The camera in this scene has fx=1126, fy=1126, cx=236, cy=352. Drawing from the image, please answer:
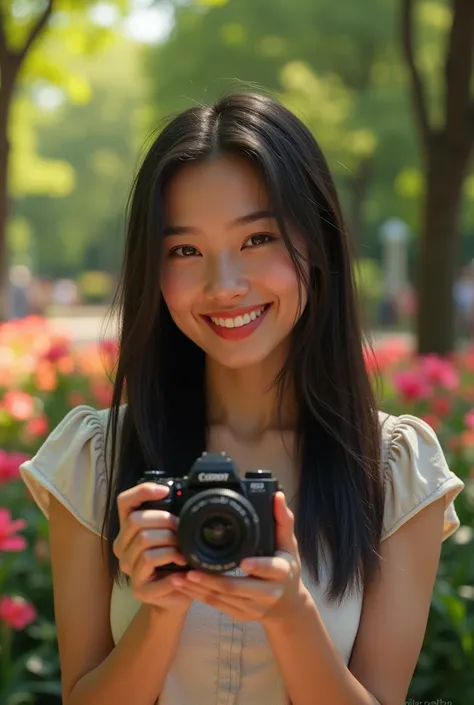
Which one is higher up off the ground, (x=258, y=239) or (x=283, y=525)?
(x=258, y=239)

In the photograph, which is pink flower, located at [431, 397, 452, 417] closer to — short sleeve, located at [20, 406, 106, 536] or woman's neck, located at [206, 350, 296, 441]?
woman's neck, located at [206, 350, 296, 441]

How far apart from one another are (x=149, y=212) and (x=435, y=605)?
6.02 ft

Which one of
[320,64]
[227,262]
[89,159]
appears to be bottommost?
[227,262]

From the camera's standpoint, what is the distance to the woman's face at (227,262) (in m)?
2.06

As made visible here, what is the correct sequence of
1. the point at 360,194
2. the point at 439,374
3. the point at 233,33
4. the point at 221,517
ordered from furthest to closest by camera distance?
the point at 360,194 < the point at 233,33 < the point at 439,374 < the point at 221,517

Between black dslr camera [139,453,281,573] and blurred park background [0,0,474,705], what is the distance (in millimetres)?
821

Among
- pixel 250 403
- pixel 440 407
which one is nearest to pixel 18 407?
pixel 440 407

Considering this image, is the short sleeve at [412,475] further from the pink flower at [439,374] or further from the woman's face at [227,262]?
the pink flower at [439,374]

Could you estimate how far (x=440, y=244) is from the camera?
7.49 metres

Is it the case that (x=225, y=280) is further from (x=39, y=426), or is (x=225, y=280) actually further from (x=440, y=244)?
(x=440, y=244)

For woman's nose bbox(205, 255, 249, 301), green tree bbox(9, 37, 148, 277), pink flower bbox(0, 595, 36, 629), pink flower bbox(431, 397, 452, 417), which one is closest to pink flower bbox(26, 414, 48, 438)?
pink flower bbox(0, 595, 36, 629)

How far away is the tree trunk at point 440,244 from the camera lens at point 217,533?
234 inches

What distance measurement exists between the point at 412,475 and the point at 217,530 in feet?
1.95

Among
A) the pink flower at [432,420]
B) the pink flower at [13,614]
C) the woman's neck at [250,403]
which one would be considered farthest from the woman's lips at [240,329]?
the pink flower at [432,420]
